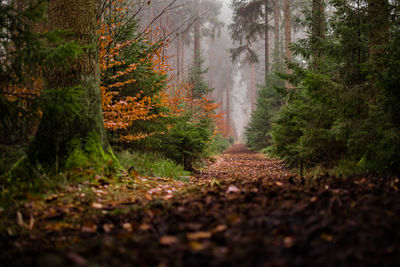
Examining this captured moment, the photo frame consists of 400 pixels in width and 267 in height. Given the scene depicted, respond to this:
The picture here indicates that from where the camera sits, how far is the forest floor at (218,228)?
149cm

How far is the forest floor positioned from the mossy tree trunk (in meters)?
0.83

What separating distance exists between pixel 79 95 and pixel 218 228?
2897 millimetres

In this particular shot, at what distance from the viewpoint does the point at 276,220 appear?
76.0 inches

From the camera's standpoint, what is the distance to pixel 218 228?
1901mm

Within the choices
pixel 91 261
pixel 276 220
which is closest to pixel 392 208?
pixel 276 220

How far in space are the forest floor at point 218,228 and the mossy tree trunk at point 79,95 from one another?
2.71 ft

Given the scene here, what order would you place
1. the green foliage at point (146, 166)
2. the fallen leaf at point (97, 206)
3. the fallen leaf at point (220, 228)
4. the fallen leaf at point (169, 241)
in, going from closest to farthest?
the fallen leaf at point (169, 241) < the fallen leaf at point (220, 228) < the fallen leaf at point (97, 206) < the green foliage at point (146, 166)

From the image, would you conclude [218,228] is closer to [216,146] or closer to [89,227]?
[89,227]

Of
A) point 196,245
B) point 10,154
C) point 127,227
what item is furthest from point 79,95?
point 196,245

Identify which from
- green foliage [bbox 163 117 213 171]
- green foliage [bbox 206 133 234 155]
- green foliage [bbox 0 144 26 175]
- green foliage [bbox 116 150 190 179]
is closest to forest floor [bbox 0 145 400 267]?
green foliage [bbox 116 150 190 179]

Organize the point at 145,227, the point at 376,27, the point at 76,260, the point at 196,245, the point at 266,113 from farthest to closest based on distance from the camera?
the point at 266,113 < the point at 376,27 < the point at 145,227 < the point at 196,245 < the point at 76,260

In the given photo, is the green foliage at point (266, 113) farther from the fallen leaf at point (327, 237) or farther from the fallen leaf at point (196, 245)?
the fallen leaf at point (196, 245)

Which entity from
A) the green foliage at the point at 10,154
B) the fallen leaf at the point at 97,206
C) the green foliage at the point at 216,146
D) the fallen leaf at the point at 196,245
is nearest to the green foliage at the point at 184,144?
the green foliage at the point at 216,146

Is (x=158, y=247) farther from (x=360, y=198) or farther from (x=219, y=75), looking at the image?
(x=219, y=75)
